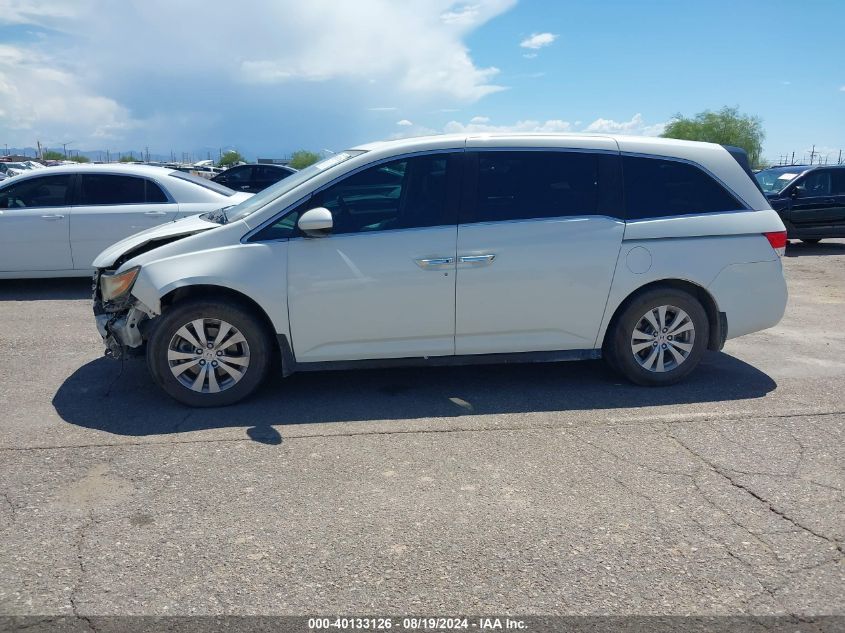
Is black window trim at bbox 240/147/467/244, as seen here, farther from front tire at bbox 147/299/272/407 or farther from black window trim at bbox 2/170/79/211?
black window trim at bbox 2/170/79/211

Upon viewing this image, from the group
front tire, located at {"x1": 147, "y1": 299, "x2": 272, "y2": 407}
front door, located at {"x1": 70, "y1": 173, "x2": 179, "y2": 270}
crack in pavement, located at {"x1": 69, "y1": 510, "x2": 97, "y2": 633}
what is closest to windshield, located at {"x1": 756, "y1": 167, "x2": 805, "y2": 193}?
front door, located at {"x1": 70, "y1": 173, "x2": 179, "y2": 270}

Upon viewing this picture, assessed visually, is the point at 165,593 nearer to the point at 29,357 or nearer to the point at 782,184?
the point at 29,357

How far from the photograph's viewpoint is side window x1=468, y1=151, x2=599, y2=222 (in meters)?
5.18

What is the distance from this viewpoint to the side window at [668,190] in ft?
17.6

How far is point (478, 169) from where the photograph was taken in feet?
17.0

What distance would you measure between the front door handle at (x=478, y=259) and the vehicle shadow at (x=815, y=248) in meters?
10.2

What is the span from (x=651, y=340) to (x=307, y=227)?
8.94ft

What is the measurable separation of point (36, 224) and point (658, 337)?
24.8 ft

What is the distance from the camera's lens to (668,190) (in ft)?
17.9

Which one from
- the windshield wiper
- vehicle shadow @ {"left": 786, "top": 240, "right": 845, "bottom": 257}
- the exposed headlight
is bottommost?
vehicle shadow @ {"left": 786, "top": 240, "right": 845, "bottom": 257}

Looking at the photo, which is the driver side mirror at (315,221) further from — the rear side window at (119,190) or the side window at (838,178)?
the side window at (838,178)

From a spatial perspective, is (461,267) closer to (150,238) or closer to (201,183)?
(150,238)

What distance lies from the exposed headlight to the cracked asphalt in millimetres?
776

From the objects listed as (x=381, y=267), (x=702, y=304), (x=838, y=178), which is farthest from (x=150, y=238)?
(x=838, y=178)
